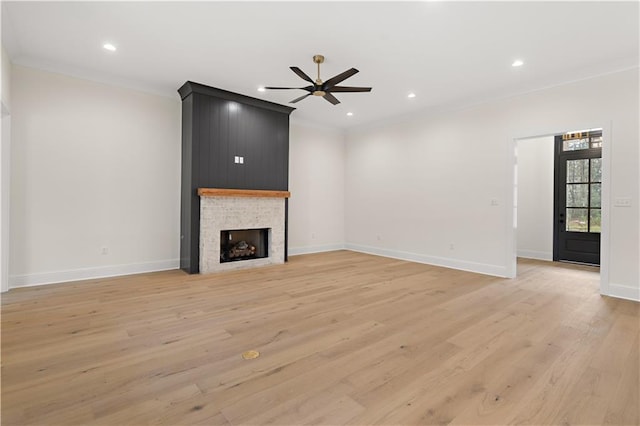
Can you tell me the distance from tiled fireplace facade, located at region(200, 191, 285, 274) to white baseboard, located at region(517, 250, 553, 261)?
5.35m

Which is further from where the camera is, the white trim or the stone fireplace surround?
the stone fireplace surround

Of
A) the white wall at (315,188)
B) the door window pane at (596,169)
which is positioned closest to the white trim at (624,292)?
the door window pane at (596,169)

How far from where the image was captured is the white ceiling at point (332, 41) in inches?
117

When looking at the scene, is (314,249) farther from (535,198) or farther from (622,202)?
(622,202)

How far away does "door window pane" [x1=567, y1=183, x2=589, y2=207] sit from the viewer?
606cm

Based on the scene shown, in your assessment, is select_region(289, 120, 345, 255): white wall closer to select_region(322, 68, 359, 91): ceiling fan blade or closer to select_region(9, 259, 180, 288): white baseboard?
select_region(9, 259, 180, 288): white baseboard

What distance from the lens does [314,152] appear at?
722 cm

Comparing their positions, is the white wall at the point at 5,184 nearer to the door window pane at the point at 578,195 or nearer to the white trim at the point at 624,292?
the white trim at the point at 624,292

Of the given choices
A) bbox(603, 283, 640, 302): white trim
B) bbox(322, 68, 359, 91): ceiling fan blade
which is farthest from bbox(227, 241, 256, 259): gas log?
bbox(603, 283, 640, 302): white trim

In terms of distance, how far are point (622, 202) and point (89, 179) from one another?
729 centimetres

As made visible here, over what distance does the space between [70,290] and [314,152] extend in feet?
16.8

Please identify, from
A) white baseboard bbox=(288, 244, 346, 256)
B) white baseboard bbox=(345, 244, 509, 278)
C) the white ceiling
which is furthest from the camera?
white baseboard bbox=(288, 244, 346, 256)

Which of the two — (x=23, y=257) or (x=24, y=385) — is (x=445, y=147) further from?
(x=23, y=257)

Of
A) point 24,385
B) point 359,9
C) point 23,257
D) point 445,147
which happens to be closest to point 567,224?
point 445,147
